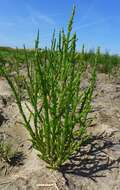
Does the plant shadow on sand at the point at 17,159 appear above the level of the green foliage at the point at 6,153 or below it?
below

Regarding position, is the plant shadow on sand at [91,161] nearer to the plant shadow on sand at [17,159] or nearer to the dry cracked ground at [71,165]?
the dry cracked ground at [71,165]

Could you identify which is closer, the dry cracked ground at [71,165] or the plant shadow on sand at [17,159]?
the dry cracked ground at [71,165]

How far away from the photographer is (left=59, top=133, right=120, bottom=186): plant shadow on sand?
2.29 metres

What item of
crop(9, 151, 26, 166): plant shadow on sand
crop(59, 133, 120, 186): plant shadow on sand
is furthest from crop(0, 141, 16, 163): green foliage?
crop(59, 133, 120, 186): plant shadow on sand

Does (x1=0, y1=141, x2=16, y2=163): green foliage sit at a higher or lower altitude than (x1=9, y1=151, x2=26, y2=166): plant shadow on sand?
higher

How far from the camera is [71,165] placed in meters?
2.33

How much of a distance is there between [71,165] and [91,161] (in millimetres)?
156

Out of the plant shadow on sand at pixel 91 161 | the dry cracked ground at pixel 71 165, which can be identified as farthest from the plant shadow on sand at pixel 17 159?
the plant shadow on sand at pixel 91 161

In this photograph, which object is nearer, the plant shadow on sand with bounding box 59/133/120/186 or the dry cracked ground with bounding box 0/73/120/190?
the dry cracked ground with bounding box 0/73/120/190

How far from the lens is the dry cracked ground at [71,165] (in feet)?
7.08

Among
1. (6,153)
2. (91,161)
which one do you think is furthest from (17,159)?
(91,161)

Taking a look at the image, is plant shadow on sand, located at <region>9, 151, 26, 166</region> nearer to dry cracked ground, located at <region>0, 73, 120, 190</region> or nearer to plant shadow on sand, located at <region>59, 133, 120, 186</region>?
dry cracked ground, located at <region>0, 73, 120, 190</region>

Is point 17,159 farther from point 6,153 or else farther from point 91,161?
point 91,161

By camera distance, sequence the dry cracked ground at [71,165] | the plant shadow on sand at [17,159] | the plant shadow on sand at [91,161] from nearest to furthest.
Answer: the dry cracked ground at [71,165]
the plant shadow on sand at [91,161]
the plant shadow on sand at [17,159]
